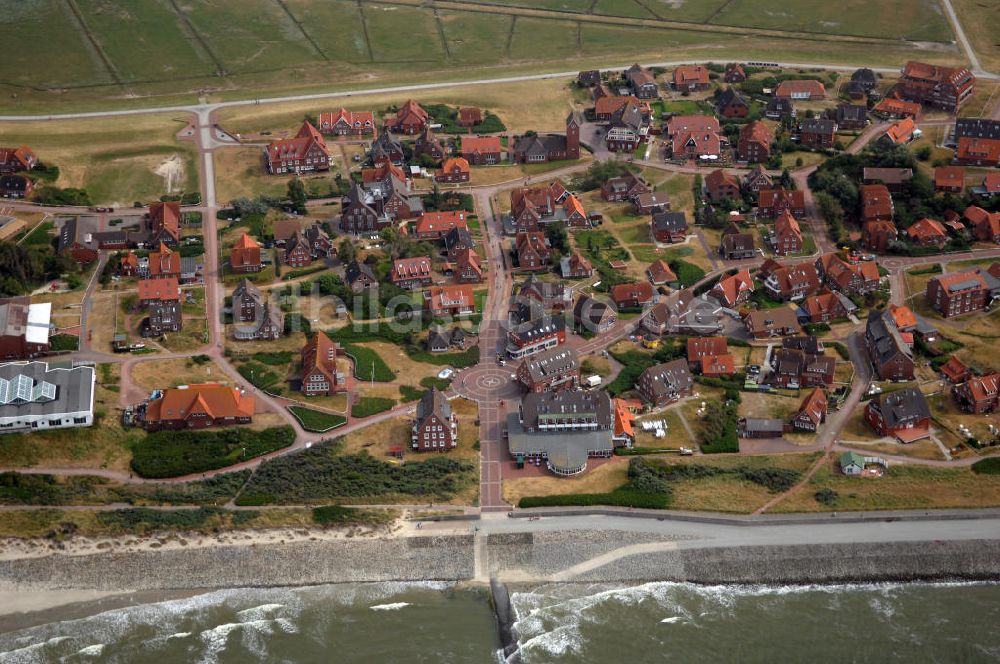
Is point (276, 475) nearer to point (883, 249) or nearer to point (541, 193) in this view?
point (541, 193)

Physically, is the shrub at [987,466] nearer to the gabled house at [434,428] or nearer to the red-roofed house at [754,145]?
the gabled house at [434,428]

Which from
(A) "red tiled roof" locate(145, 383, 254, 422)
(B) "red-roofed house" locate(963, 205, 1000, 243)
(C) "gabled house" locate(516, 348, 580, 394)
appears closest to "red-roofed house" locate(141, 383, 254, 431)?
(A) "red tiled roof" locate(145, 383, 254, 422)

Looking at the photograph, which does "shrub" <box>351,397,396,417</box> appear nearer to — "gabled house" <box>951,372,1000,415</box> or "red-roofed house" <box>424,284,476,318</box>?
"red-roofed house" <box>424,284,476,318</box>

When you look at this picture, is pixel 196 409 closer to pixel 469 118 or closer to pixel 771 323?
pixel 771 323

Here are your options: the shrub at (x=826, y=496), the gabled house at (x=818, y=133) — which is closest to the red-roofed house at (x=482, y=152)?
the gabled house at (x=818, y=133)

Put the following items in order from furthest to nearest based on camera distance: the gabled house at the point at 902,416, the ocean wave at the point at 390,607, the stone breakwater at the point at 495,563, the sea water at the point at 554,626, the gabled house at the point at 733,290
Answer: the gabled house at the point at 733,290, the gabled house at the point at 902,416, the stone breakwater at the point at 495,563, the ocean wave at the point at 390,607, the sea water at the point at 554,626
